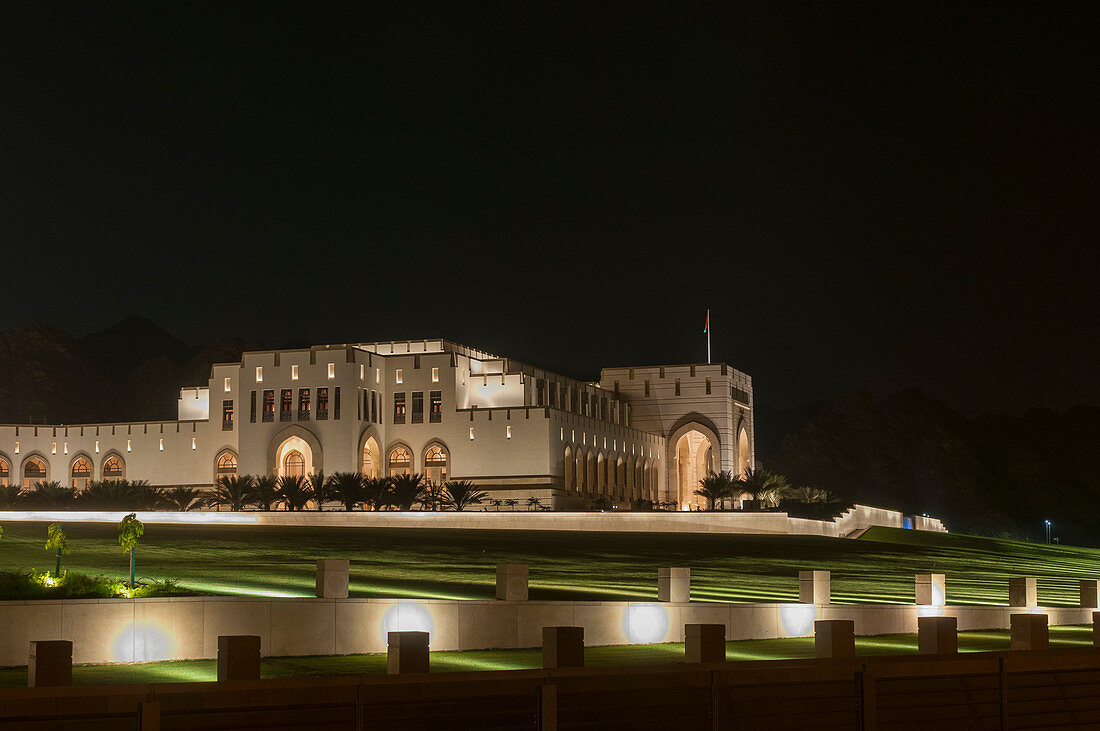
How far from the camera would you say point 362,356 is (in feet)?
232

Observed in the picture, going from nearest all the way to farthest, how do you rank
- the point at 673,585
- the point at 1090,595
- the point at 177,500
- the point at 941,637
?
1. the point at 941,637
2. the point at 673,585
3. the point at 1090,595
4. the point at 177,500

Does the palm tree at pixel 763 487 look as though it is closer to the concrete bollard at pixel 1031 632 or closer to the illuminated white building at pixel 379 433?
the illuminated white building at pixel 379 433

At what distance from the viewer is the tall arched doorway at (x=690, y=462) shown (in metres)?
88.8

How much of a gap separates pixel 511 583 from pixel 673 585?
10.3 feet

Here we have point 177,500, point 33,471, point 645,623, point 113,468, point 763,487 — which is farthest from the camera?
point 33,471

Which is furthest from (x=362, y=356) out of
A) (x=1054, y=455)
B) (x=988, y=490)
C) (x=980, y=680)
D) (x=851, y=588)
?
(x=1054, y=455)

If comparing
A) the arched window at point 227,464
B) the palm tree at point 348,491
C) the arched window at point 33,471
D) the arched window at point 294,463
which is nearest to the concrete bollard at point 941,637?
the palm tree at point 348,491

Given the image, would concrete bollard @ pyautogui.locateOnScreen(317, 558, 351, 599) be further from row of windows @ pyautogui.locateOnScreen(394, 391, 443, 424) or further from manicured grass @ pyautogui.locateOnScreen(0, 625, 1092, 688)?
row of windows @ pyautogui.locateOnScreen(394, 391, 443, 424)

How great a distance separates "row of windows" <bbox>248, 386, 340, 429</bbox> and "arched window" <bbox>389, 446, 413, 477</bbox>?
499 cm

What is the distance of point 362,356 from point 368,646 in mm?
52877

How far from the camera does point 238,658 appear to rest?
12406mm

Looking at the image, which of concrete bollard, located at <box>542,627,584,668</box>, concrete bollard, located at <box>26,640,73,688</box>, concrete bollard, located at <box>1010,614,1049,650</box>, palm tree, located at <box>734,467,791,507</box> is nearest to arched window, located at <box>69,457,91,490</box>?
palm tree, located at <box>734,467,791,507</box>

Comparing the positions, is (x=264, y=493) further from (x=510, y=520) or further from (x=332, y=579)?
(x=332, y=579)

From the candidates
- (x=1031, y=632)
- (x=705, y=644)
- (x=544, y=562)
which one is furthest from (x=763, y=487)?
(x=705, y=644)
